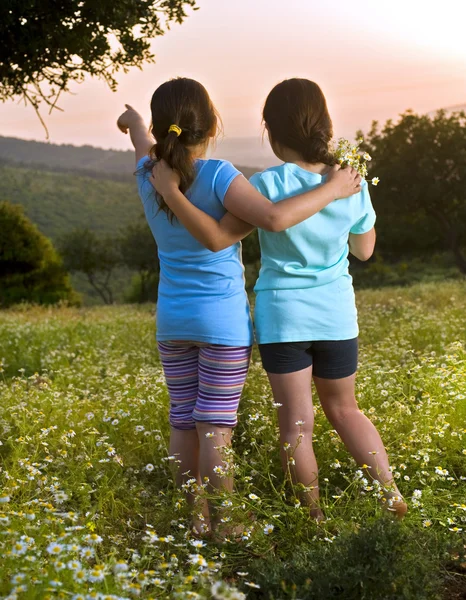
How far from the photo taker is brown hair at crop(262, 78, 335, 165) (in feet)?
12.1

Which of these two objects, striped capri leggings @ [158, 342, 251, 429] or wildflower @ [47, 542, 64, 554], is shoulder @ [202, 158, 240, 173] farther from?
wildflower @ [47, 542, 64, 554]

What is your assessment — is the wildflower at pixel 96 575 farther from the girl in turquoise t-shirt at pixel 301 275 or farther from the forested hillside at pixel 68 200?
the forested hillside at pixel 68 200

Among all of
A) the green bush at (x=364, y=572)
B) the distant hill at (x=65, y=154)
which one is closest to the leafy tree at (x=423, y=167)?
the green bush at (x=364, y=572)

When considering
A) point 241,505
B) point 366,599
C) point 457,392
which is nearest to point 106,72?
point 457,392

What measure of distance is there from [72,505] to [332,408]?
1.81 m

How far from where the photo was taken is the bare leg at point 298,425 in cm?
389

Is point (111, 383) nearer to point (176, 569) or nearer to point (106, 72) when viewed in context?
point (176, 569)

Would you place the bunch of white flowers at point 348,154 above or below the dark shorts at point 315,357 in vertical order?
above

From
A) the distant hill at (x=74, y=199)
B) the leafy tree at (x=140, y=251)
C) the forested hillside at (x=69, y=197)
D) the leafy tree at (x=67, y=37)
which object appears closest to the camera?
the leafy tree at (x=67, y=37)

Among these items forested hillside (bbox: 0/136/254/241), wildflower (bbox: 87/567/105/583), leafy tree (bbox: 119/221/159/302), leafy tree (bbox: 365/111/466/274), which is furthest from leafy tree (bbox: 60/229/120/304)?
wildflower (bbox: 87/567/105/583)

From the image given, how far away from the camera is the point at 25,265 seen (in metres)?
30.3

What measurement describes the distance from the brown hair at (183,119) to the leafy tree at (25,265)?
26.6 m

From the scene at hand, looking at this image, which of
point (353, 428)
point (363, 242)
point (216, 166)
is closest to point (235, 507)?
point (353, 428)

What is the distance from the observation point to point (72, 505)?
4617mm
